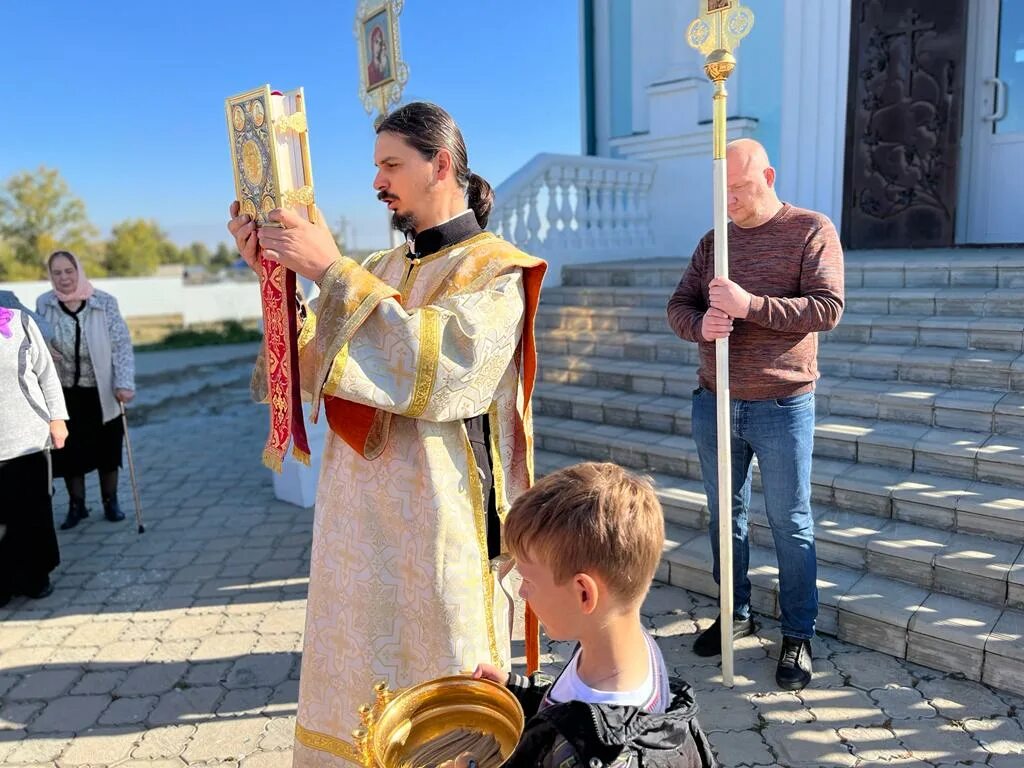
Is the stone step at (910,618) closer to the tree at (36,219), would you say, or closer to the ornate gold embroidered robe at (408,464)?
the ornate gold embroidered robe at (408,464)

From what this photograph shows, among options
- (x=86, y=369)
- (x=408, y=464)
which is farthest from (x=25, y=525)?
(x=408, y=464)

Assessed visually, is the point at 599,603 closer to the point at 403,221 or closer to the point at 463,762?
the point at 463,762

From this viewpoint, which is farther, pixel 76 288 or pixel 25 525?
pixel 76 288

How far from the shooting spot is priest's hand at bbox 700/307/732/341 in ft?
8.59

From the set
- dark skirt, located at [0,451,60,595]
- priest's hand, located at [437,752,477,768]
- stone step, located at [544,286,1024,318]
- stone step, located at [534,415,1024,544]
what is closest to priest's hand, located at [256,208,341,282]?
priest's hand, located at [437,752,477,768]

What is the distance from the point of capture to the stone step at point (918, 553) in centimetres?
324

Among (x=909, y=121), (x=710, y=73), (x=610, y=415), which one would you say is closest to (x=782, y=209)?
(x=710, y=73)

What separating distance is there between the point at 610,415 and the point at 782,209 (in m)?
2.92

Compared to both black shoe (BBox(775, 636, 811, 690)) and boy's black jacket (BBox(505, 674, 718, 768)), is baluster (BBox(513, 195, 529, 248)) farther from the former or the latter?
boy's black jacket (BBox(505, 674, 718, 768))

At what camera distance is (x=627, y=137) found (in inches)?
322

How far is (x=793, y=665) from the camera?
3014mm

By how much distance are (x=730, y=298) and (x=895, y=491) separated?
1.89 meters

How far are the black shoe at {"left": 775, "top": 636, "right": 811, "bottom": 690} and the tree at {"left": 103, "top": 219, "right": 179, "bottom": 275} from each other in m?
62.5

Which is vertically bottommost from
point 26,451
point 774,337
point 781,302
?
point 26,451
